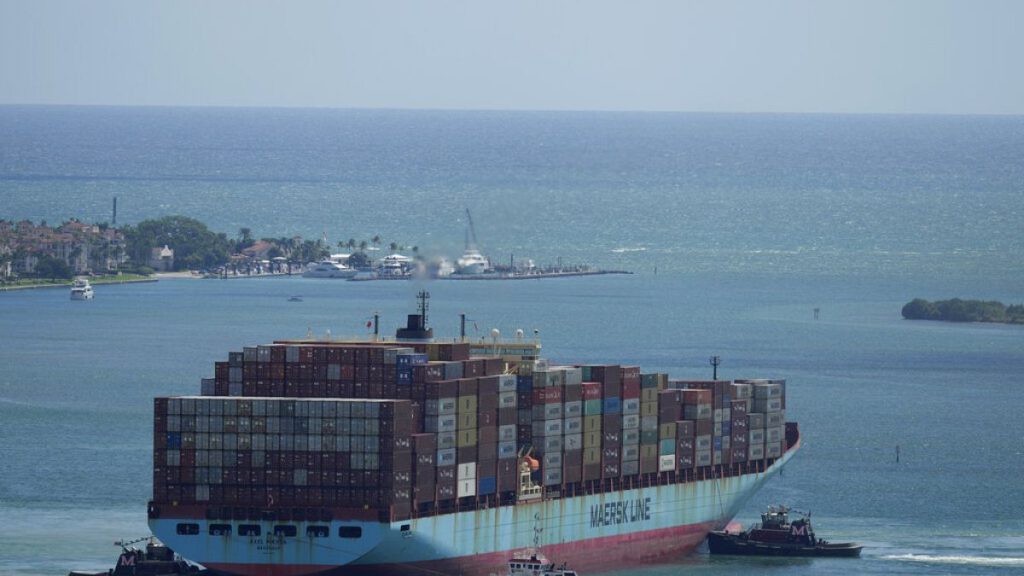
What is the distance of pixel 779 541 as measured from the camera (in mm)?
105688

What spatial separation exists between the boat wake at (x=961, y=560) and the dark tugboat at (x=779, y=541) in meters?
1.77

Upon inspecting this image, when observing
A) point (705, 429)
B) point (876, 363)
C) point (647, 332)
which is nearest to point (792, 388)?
point (876, 363)

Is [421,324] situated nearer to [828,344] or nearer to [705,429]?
[705,429]

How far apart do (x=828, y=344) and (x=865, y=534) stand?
68.7 metres

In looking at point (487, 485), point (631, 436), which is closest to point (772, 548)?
point (631, 436)

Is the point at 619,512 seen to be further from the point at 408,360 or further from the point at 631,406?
the point at 408,360

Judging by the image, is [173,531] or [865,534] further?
[865,534]

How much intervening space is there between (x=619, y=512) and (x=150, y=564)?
18.5 meters

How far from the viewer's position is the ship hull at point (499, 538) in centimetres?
8975

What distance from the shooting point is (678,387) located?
111312mm

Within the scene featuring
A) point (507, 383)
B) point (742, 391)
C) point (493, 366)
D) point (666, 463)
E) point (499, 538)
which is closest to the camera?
point (499, 538)

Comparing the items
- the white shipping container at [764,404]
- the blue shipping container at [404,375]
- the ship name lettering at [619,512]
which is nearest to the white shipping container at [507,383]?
the blue shipping container at [404,375]

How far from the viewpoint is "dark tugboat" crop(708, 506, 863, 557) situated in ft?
343

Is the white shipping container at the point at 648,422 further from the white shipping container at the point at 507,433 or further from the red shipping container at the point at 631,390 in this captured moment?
the white shipping container at the point at 507,433
